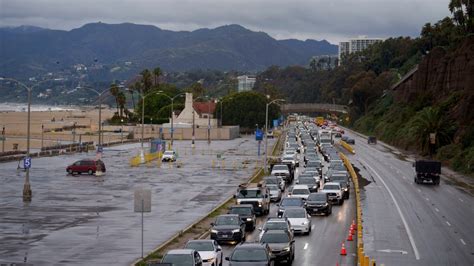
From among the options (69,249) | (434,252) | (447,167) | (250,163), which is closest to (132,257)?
(69,249)

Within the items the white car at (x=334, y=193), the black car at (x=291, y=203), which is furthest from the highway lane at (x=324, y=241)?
the white car at (x=334, y=193)

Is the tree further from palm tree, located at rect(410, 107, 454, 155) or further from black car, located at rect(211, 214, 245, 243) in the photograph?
black car, located at rect(211, 214, 245, 243)

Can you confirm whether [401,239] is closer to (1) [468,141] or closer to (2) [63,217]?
(2) [63,217]

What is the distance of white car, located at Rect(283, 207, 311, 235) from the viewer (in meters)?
36.4

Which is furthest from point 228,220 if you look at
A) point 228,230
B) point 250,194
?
point 250,194

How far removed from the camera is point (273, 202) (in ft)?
173

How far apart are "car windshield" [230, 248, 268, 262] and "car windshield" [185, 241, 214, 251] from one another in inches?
70.8

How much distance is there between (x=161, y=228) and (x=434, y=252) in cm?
1229

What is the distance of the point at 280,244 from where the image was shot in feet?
93.9

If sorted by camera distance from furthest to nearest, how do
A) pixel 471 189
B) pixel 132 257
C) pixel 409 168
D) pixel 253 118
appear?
pixel 253 118
pixel 409 168
pixel 471 189
pixel 132 257

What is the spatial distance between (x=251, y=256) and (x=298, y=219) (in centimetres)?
1216

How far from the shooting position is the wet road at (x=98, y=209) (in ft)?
101

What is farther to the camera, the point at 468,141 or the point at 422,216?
the point at 468,141

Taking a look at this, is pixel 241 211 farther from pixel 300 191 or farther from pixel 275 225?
pixel 300 191
